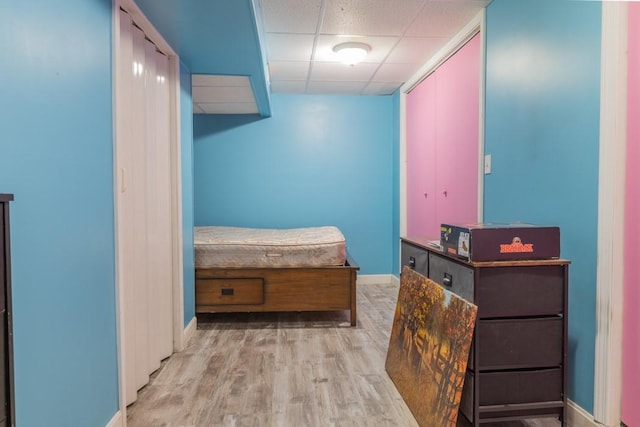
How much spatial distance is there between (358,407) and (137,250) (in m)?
1.36

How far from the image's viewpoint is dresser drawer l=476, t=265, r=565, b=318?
4.71ft

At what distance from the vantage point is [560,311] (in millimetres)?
1455

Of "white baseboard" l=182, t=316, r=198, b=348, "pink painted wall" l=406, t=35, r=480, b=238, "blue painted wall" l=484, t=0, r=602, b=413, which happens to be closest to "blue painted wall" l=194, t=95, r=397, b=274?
"pink painted wall" l=406, t=35, r=480, b=238

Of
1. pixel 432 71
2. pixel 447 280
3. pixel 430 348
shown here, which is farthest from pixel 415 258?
pixel 432 71

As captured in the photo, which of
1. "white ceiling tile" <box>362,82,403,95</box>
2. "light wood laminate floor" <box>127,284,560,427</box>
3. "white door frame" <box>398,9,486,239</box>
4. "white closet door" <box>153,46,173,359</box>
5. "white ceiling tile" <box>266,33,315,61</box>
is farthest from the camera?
"white ceiling tile" <box>362,82,403,95</box>

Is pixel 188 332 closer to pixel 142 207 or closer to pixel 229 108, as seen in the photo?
pixel 142 207

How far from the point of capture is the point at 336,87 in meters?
4.04

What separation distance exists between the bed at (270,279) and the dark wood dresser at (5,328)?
229 cm

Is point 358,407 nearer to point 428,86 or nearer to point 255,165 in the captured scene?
point 428,86

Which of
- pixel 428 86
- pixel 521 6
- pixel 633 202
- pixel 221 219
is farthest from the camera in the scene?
pixel 221 219

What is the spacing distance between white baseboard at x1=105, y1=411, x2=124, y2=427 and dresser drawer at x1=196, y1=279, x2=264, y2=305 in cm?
134

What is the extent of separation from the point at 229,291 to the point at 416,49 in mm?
2418

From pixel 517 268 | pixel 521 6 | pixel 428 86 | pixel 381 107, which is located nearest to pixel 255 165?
pixel 381 107

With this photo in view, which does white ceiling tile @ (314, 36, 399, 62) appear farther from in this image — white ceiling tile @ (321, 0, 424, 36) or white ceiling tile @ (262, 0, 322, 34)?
white ceiling tile @ (262, 0, 322, 34)
